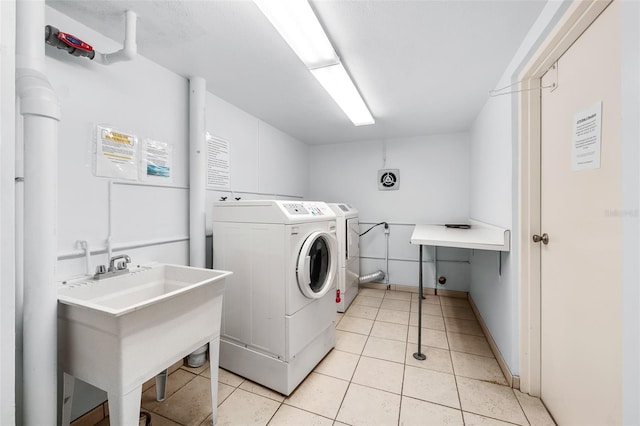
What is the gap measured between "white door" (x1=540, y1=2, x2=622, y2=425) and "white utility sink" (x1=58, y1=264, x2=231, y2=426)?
70.6 inches

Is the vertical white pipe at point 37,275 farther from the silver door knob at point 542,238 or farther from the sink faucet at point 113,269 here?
the silver door knob at point 542,238

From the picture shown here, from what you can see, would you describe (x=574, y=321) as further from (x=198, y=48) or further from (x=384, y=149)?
(x=384, y=149)

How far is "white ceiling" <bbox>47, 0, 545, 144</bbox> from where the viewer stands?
127 cm

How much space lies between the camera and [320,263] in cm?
204

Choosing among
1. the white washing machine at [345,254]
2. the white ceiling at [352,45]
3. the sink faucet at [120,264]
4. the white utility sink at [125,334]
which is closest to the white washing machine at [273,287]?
the white utility sink at [125,334]

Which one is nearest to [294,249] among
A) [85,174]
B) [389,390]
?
[389,390]

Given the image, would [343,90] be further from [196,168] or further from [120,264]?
[120,264]

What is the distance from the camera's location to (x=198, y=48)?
5.26 feet

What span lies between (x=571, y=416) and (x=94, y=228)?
9.26 feet

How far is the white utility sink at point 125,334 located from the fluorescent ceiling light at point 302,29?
4.54ft

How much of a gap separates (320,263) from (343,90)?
58.3 inches

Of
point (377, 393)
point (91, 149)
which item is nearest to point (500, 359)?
point (377, 393)

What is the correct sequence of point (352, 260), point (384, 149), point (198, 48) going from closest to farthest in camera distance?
point (198, 48) < point (352, 260) < point (384, 149)

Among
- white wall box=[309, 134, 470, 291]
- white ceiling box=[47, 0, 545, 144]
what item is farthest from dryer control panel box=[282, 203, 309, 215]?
white wall box=[309, 134, 470, 291]
